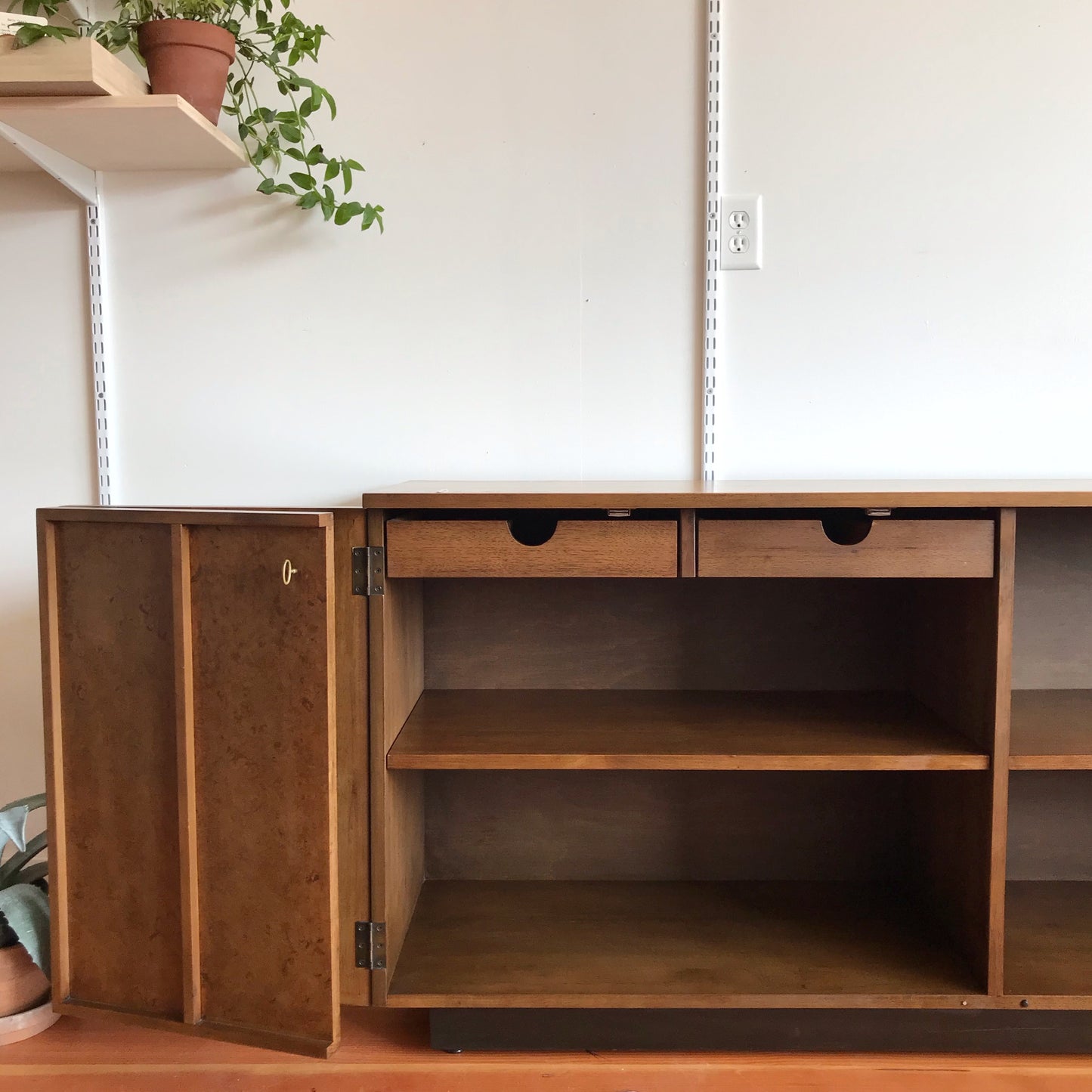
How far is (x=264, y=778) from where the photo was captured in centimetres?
111

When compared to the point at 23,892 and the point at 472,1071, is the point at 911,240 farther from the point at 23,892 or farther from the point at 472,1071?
the point at 23,892

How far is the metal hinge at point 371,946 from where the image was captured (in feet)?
3.97

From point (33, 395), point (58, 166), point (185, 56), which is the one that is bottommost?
point (33, 395)

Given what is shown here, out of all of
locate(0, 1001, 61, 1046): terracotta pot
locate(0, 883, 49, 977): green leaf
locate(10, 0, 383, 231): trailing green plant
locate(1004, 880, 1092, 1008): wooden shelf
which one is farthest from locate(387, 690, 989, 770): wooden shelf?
locate(10, 0, 383, 231): trailing green plant

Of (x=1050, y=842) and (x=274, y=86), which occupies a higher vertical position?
(x=274, y=86)

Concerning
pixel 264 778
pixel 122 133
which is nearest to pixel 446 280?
pixel 122 133

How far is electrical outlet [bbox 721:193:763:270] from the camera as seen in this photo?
155cm

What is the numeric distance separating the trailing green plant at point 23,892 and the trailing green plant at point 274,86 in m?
1.08

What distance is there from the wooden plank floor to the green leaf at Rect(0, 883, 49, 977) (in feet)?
0.48

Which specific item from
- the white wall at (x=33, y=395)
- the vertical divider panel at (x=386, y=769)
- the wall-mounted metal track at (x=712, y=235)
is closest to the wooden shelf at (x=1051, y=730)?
the wall-mounted metal track at (x=712, y=235)

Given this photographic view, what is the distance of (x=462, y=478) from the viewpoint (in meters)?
1.61

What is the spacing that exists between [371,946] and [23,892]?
53cm

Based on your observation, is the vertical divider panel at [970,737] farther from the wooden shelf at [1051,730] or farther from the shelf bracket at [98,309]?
the shelf bracket at [98,309]

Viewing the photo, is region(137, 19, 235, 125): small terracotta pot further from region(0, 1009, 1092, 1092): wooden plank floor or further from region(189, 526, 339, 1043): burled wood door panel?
region(0, 1009, 1092, 1092): wooden plank floor
